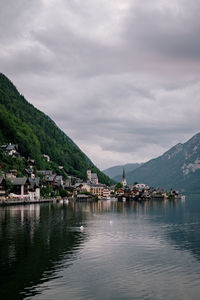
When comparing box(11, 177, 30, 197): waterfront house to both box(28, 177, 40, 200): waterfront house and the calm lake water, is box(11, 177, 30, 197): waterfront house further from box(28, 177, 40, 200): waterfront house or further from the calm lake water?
the calm lake water

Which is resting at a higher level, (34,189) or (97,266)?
(34,189)

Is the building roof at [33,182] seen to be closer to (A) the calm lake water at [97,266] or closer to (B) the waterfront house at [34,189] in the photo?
(B) the waterfront house at [34,189]

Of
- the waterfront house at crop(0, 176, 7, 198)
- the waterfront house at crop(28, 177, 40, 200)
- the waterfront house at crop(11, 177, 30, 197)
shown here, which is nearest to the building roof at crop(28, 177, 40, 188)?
the waterfront house at crop(28, 177, 40, 200)

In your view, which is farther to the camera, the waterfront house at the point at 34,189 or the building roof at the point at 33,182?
the building roof at the point at 33,182

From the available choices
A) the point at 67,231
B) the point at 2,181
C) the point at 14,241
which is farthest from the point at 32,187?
the point at 14,241

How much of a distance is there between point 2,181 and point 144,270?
111 m

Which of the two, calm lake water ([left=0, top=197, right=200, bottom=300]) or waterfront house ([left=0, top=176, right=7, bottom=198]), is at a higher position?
waterfront house ([left=0, top=176, right=7, bottom=198])

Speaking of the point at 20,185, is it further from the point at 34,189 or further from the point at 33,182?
the point at 34,189

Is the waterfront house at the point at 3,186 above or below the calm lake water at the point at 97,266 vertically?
above

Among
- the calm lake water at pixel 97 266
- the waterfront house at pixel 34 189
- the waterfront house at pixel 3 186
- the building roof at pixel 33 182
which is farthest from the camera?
the building roof at pixel 33 182

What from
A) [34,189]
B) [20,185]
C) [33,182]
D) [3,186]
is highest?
[33,182]

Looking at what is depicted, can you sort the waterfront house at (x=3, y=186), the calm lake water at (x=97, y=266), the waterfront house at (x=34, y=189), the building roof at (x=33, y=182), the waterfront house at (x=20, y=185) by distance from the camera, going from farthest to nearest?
the building roof at (x=33, y=182), the waterfront house at (x=34, y=189), the waterfront house at (x=20, y=185), the waterfront house at (x=3, y=186), the calm lake water at (x=97, y=266)

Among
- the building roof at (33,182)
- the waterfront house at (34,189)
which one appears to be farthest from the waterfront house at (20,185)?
the building roof at (33,182)

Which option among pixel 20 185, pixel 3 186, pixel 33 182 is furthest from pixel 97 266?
pixel 33 182
